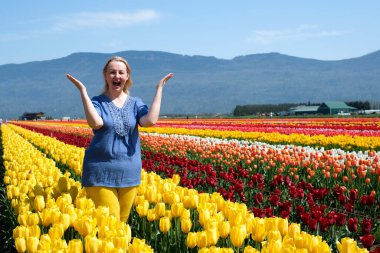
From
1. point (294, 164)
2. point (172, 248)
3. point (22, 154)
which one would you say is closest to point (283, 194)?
point (294, 164)

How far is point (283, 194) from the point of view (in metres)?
6.95

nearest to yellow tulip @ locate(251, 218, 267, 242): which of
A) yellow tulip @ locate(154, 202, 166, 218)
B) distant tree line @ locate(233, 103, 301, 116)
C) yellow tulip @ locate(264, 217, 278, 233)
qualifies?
yellow tulip @ locate(264, 217, 278, 233)

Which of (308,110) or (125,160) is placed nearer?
(125,160)

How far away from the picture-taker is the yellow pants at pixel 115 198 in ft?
14.0

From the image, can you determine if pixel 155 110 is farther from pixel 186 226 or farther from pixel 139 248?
pixel 139 248

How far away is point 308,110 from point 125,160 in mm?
112668

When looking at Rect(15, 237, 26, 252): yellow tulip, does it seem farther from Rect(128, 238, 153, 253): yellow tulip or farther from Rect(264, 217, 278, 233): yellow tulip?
Rect(264, 217, 278, 233): yellow tulip

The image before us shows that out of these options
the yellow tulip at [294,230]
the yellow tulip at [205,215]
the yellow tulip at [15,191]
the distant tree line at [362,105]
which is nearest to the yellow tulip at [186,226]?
the yellow tulip at [205,215]

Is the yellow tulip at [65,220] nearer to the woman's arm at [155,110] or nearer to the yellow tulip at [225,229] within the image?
the yellow tulip at [225,229]

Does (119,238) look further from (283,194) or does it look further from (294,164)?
(294,164)

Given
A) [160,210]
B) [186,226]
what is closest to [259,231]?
[186,226]

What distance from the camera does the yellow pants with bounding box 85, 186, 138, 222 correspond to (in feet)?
14.0

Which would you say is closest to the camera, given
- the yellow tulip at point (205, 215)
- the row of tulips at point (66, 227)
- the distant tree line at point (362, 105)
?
the row of tulips at point (66, 227)

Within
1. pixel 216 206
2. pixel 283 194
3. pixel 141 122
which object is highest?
pixel 141 122
